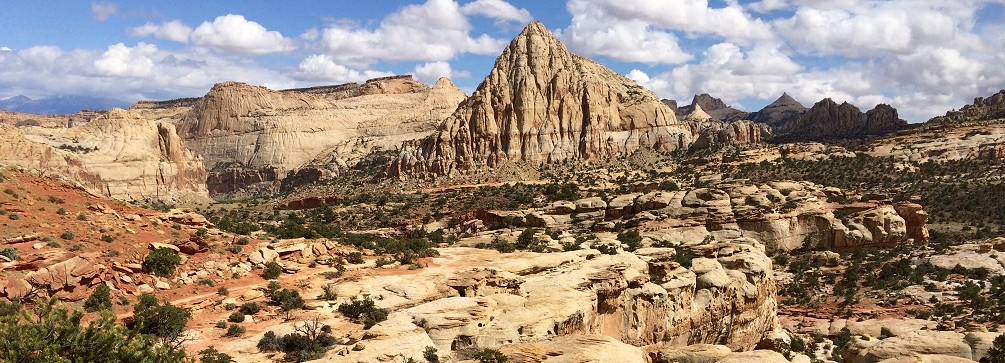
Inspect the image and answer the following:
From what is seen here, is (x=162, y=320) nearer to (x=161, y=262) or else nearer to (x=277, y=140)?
(x=161, y=262)

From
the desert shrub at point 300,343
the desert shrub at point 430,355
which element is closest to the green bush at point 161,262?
the desert shrub at point 300,343

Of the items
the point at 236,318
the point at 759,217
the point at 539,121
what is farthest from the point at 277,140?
the point at 236,318

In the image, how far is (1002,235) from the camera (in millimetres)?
64500

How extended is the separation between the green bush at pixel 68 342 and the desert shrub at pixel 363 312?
9.98 m

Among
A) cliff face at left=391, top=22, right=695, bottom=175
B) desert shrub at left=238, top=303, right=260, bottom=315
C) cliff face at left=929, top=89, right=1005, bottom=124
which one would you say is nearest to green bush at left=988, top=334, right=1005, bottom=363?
desert shrub at left=238, top=303, right=260, bottom=315

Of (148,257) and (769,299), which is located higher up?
(148,257)

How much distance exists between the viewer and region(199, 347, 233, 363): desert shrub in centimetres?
2128

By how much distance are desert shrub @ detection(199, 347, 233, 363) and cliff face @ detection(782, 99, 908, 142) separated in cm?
16062

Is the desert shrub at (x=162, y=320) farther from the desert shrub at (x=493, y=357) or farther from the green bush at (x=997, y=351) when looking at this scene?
the green bush at (x=997, y=351)

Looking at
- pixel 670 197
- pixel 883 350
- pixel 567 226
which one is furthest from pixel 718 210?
pixel 883 350

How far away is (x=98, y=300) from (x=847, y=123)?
580ft

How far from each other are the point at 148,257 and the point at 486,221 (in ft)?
135

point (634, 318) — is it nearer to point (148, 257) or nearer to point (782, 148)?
point (148, 257)

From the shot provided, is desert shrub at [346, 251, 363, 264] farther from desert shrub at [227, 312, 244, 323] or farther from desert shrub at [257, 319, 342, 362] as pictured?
desert shrub at [257, 319, 342, 362]
